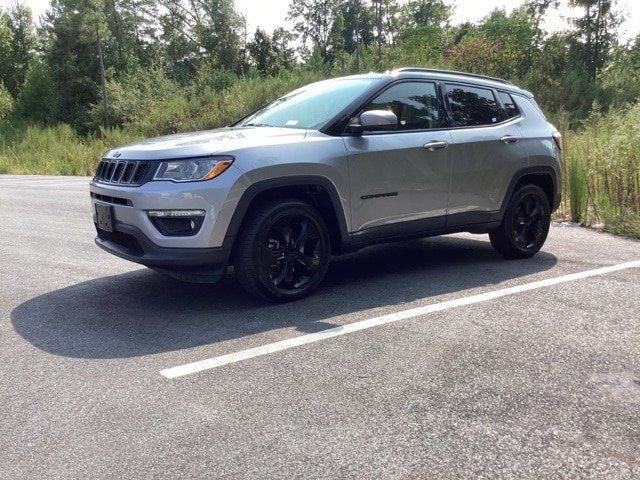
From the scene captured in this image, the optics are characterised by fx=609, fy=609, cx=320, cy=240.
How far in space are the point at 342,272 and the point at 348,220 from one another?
1074mm

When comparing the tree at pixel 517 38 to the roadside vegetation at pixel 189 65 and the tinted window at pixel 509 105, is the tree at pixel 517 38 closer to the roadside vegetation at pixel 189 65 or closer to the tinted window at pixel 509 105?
the roadside vegetation at pixel 189 65

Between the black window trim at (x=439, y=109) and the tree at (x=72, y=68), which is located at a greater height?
the tree at (x=72, y=68)

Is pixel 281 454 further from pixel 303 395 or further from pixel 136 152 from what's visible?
pixel 136 152

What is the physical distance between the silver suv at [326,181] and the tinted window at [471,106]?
0.05ft

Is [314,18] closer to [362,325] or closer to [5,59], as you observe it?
[5,59]

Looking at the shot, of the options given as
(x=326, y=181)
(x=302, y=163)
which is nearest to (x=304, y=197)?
(x=326, y=181)

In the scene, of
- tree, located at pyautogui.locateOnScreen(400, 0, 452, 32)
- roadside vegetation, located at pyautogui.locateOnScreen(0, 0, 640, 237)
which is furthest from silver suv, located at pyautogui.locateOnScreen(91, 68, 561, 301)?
tree, located at pyautogui.locateOnScreen(400, 0, 452, 32)

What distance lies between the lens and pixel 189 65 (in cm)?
5569

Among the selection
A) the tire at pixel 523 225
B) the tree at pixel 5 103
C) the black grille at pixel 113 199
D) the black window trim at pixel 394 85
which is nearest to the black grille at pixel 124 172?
the black grille at pixel 113 199

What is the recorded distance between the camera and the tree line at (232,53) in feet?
111

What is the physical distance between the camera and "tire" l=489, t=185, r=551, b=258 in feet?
20.3

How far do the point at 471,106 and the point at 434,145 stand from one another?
852mm

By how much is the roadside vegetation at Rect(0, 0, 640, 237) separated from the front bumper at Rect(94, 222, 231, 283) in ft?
55.6

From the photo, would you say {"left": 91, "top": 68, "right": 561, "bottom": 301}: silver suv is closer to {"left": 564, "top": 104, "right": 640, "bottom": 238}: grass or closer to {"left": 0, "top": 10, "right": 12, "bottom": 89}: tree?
{"left": 564, "top": 104, "right": 640, "bottom": 238}: grass
